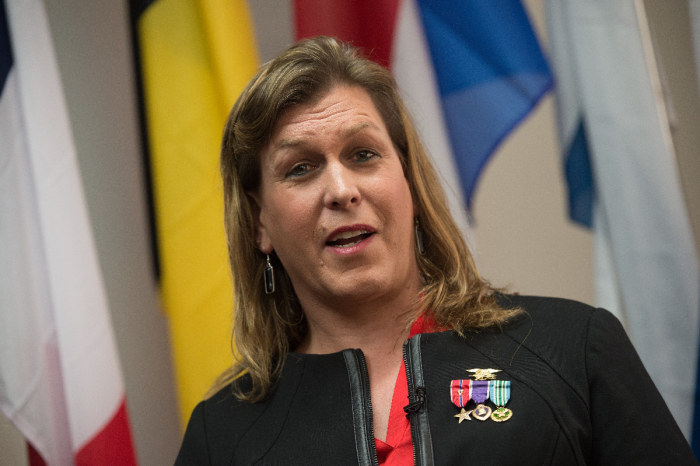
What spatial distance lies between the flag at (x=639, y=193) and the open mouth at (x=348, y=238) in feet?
2.65

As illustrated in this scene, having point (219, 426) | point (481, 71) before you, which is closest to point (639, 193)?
point (481, 71)

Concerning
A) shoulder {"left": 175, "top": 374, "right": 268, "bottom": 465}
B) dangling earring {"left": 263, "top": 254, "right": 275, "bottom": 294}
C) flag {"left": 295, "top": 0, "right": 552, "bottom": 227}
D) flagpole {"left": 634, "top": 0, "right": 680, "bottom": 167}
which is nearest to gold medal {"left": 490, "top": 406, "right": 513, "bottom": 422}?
shoulder {"left": 175, "top": 374, "right": 268, "bottom": 465}

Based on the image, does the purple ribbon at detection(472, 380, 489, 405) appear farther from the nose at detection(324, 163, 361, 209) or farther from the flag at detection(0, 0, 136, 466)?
the flag at detection(0, 0, 136, 466)

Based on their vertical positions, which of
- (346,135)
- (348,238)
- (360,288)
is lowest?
(360,288)

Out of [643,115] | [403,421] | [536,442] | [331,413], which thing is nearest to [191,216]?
[331,413]

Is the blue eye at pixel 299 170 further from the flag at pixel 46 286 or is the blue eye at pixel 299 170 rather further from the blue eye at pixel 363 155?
the flag at pixel 46 286

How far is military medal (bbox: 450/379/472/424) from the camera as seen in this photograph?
47.9 inches

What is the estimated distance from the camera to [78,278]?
175 cm

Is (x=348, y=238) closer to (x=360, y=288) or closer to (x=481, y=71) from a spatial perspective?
(x=360, y=288)

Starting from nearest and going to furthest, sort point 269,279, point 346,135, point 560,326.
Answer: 1. point 560,326
2. point 346,135
3. point 269,279

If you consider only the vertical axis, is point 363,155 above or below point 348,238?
above

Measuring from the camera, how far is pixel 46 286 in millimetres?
1741

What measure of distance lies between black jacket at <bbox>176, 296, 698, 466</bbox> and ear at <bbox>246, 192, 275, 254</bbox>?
32 cm

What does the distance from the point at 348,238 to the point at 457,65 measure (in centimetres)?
94
